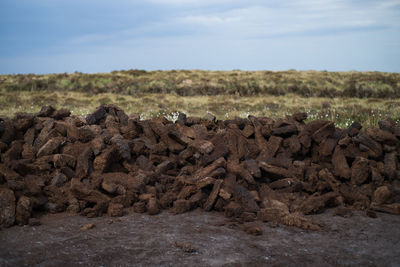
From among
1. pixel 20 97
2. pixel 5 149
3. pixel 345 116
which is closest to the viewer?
pixel 5 149

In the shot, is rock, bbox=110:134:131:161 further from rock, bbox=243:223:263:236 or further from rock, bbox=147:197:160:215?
rock, bbox=243:223:263:236

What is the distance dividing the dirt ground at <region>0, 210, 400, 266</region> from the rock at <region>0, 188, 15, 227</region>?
0.39ft

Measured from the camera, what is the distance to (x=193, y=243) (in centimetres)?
405

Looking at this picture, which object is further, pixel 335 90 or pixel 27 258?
pixel 335 90

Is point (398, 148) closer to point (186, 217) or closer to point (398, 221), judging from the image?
point (398, 221)

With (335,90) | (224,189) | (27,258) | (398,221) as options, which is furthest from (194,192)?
(335,90)

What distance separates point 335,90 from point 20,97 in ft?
56.9

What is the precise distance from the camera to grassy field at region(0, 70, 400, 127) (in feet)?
61.1

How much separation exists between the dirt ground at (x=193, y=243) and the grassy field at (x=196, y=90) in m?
12.3

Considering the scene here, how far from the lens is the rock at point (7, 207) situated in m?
4.71

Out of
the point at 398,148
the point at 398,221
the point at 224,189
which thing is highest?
the point at 398,148

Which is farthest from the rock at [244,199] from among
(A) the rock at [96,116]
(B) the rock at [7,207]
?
(A) the rock at [96,116]

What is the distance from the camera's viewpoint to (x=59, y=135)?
6.75 m

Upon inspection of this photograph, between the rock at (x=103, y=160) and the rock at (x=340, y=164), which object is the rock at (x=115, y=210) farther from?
the rock at (x=340, y=164)
